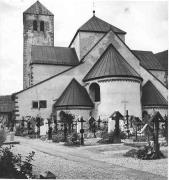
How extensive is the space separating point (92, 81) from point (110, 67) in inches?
83.4

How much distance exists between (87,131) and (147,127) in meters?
11.4

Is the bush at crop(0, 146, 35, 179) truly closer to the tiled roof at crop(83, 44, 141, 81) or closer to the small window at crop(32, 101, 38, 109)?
the tiled roof at crop(83, 44, 141, 81)

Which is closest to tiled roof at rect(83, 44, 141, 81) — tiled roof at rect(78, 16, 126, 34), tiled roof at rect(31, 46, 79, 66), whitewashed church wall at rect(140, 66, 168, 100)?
whitewashed church wall at rect(140, 66, 168, 100)

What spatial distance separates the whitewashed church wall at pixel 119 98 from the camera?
29.5 m

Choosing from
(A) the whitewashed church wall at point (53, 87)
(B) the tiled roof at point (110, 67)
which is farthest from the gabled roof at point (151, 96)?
(A) the whitewashed church wall at point (53, 87)

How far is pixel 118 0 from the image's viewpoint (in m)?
11.9

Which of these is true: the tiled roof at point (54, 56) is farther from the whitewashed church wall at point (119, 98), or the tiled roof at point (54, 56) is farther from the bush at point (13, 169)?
the bush at point (13, 169)

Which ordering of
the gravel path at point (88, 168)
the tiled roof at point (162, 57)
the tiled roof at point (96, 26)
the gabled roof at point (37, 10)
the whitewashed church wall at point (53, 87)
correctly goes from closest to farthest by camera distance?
the gravel path at point (88, 168)
the whitewashed church wall at point (53, 87)
the tiled roof at point (96, 26)
the tiled roof at point (162, 57)
the gabled roof at point (37, 10)

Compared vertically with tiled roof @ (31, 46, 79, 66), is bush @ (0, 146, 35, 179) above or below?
below

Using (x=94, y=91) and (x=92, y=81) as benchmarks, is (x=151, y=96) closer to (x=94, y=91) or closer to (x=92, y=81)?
(x=94, y=91)

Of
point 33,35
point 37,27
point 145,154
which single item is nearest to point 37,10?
point 37,27

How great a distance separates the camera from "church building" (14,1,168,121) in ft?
97.9

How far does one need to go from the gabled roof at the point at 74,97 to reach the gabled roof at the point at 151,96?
5.39 metres

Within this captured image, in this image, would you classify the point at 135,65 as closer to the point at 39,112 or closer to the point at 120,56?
the point at 120,56
